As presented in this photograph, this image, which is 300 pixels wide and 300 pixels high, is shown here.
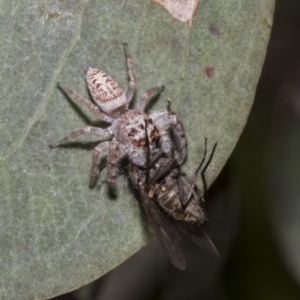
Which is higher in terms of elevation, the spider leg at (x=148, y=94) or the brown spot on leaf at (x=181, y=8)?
the brown spot on leaf at (x=181, y=8)

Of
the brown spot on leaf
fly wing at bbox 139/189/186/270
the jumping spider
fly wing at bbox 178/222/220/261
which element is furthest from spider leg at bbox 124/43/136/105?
fly wing at bbox 178/222/220/261

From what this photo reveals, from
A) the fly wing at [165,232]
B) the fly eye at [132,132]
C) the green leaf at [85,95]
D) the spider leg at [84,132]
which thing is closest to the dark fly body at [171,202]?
the fly wing at [165,232]

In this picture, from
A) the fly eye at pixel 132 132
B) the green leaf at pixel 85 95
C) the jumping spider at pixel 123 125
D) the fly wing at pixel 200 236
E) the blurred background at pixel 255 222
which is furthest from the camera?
the blurred background at pixel 255 222

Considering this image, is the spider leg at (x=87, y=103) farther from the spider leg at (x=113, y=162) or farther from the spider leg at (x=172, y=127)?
the spider leg at (x=172, y=127)

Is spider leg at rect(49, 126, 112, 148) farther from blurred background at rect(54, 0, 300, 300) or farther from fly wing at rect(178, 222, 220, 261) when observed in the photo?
blurred background at rect(54, 0, 300, 300)

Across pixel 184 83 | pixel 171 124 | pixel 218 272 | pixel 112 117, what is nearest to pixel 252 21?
pixel 184 83

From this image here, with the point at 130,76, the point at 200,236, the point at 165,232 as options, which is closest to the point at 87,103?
the point at 130,76

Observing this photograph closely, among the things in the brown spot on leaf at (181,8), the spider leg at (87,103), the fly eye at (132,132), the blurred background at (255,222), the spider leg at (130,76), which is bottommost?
the blurred background at (255,222)
